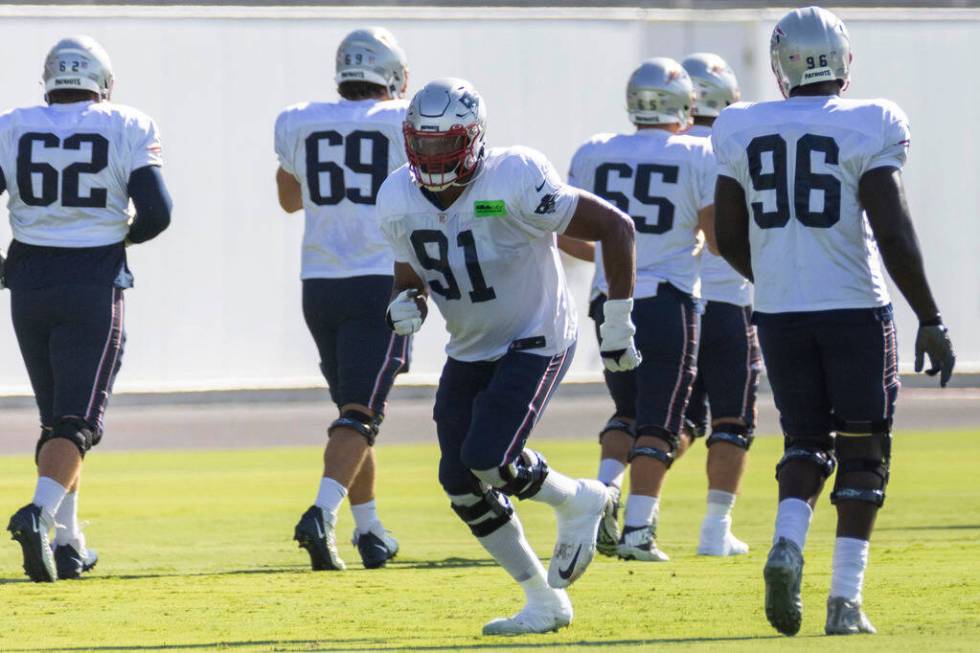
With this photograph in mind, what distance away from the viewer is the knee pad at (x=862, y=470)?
580cm

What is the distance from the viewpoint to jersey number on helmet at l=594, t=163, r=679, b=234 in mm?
8422

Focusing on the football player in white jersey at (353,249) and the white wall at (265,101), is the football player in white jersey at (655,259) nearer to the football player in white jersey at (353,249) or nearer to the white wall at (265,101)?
the football player in white jersey at (353,249)

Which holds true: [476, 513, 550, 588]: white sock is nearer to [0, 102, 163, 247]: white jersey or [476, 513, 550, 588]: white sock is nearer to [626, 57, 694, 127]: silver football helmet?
[0, 102, 163, 247]: white jersey

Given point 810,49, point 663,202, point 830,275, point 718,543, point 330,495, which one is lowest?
point 718,543

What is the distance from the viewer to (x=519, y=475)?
598 centimetres

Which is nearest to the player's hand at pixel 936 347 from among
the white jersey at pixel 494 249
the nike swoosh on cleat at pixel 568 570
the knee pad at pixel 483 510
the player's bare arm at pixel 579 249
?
the white jersey at pixel 494 249

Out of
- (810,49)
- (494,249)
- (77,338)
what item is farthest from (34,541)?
(810,49)

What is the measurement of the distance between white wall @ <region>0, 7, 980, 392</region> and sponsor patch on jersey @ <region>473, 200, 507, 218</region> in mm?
10191

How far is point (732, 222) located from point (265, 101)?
417 inches

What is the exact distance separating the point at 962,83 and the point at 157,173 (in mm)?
10901

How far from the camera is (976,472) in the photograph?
11828 millimetres

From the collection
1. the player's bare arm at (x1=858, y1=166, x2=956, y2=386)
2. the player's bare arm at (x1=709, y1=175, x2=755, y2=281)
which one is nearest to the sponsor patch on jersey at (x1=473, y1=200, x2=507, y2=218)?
the player's bare arm at (x1=709, y1=175, x2=755, y2=281)

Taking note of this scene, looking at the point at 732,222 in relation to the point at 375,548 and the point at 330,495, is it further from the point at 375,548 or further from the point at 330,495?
the point at 375,548

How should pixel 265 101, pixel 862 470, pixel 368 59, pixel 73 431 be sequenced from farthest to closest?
pixel 265 101
pixel 368 59
pixel 73 431
pixel 862 470
